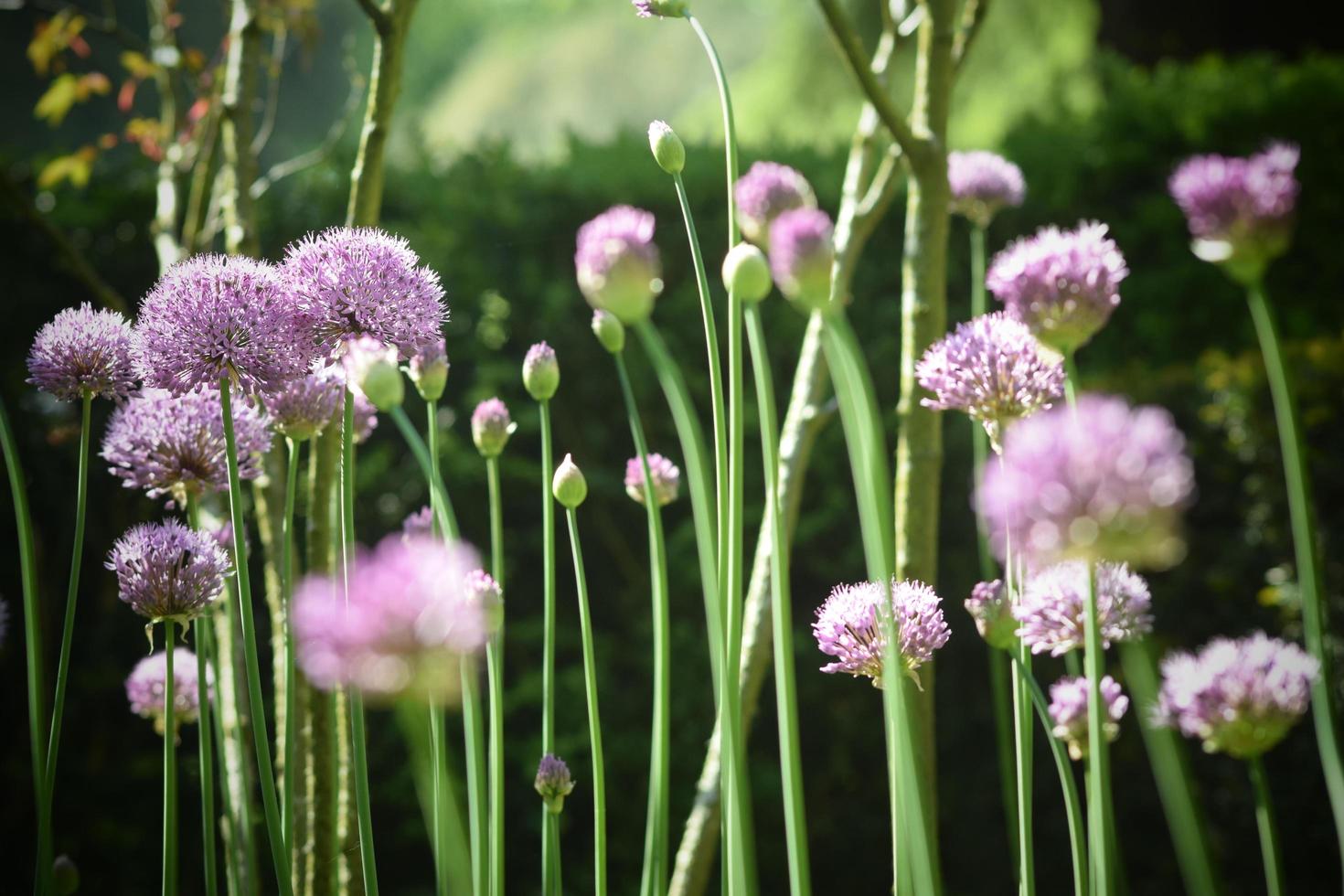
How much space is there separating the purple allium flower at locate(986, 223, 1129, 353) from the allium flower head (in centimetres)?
26

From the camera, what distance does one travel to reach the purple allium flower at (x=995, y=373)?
858 mm

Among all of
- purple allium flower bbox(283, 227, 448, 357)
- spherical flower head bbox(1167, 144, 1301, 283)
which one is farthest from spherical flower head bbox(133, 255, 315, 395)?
spherical flower head bbox(1167, 144, 1301, 283)

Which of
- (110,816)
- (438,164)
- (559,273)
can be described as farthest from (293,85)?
(110,816)

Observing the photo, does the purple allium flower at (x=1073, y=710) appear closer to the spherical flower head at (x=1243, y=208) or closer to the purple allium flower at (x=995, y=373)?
the purple allium flower at (x=995, y=373)

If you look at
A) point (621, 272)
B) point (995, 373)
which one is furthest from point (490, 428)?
point (995, 373)

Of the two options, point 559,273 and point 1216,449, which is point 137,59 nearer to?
point 559,273

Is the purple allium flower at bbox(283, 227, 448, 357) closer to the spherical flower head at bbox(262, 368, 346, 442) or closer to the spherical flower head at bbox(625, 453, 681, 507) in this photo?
the spherical flower head at bbox(262, 368, 346, 442)

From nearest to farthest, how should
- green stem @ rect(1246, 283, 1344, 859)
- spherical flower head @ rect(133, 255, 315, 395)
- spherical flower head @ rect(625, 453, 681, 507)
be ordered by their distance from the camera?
green stem @ rect(1246, 283, 1344, 859), spherical flower head @ rect(133, 255, 315, 395), spherical flower head @ rect(625, 453, 681, 507)

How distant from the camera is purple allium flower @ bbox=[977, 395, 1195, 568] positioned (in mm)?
529

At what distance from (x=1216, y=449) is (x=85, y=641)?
11.5 ft

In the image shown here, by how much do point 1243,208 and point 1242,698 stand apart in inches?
14.9

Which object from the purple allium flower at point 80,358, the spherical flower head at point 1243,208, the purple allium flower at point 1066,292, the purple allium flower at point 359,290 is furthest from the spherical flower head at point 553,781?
the spherical flower head at point 1243,208

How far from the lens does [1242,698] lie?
0.75 metres

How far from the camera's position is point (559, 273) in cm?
339
